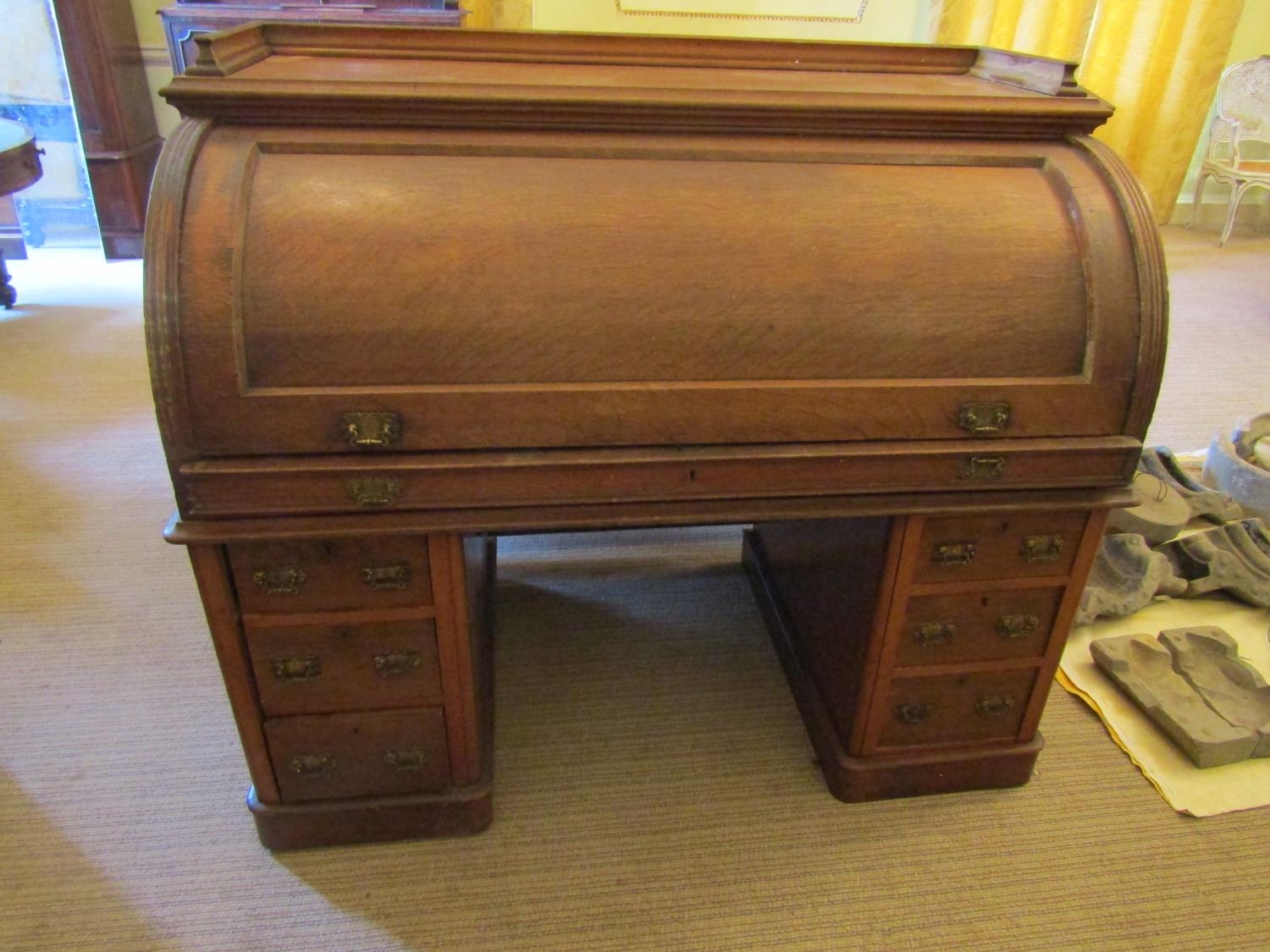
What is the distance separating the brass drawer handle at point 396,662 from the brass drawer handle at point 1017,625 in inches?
36.7

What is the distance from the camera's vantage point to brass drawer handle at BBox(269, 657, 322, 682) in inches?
53.1

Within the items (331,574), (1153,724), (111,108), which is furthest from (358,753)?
(111,108)

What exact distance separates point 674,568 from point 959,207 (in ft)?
4.03

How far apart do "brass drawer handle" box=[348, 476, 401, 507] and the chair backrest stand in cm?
501

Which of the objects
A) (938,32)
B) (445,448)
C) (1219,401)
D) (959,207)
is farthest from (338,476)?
(938,32)

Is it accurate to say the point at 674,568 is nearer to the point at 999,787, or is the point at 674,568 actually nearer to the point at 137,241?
the point at 999,787

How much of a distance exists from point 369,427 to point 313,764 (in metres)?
0.62

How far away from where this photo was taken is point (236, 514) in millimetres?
1168

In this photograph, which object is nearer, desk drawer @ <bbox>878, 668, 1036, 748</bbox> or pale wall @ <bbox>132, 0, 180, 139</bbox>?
desk drawer @ <bbox>878, 668, 1036, 748</bbox>

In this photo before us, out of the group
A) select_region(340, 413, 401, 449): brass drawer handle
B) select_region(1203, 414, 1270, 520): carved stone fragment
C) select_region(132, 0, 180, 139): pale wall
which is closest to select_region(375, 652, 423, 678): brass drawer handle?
select_region(340, 413, 401, 449): brass drawer handle

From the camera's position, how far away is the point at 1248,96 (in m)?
4.60

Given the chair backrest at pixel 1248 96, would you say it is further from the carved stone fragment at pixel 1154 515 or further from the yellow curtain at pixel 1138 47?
the carved stone fragment at pixel 1154 515

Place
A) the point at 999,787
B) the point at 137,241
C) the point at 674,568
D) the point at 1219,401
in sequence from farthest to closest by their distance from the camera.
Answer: the point at 137,241 < the point at 1219,401 < the point at 674,568 < the point at 999,787

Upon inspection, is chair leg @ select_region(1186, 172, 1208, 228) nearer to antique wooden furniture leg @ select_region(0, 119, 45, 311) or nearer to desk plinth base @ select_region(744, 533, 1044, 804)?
desk plinth base @ select_region(744, 533, 1044, 804)
